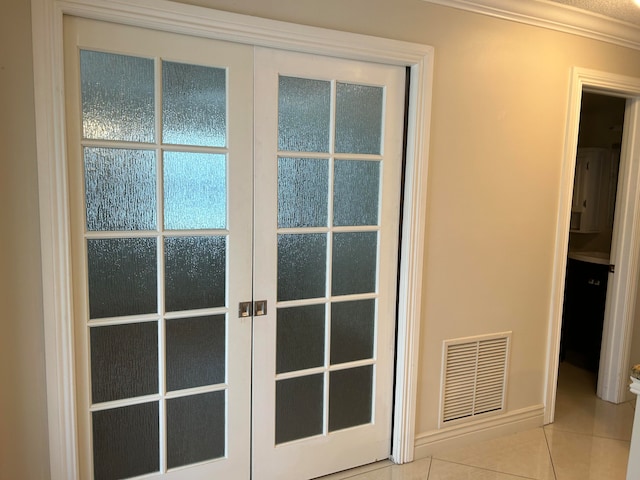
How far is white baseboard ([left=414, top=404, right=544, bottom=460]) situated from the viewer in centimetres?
265

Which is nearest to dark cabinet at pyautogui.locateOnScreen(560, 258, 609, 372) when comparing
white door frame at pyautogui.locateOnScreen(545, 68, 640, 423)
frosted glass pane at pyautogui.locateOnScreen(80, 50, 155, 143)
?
white door frame at pyautogui.locateOnScreen(545, 68, 640, 423)

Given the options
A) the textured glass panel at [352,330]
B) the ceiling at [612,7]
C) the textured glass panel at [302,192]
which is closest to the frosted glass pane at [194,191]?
the textured glass panel at [302,192]

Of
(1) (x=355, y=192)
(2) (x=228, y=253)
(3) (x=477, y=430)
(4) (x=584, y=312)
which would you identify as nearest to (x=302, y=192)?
(1) (x=355, y=192)

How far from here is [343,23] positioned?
85.4 inches

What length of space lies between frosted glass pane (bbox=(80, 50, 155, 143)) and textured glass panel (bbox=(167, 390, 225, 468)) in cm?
119

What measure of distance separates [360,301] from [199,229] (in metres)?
0.93

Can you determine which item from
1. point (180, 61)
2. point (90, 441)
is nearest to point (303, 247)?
point (180, 61)

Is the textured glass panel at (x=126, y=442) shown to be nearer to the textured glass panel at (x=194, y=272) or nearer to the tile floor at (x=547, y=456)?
the textured glass panel at (x=194, y=272)

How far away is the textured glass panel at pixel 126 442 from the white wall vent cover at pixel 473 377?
1580mm

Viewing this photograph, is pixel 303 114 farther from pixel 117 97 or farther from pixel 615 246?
pixel 615 246

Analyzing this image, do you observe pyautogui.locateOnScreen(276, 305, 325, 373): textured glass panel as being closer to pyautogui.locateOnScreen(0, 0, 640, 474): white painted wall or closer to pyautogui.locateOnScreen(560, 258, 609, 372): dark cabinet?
pyautogui.locateOnScreen(0, 0, 640, 474): white painted wall

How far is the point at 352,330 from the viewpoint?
2.43 meters

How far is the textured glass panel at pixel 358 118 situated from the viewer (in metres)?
2.27

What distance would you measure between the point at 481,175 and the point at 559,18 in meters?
1.02
